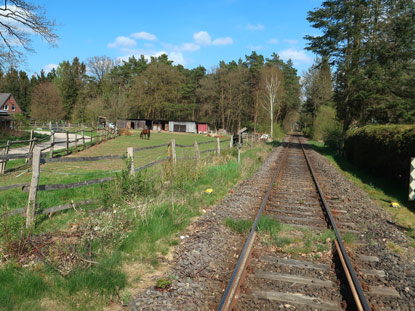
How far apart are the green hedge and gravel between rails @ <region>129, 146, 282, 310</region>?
6238 millimetres

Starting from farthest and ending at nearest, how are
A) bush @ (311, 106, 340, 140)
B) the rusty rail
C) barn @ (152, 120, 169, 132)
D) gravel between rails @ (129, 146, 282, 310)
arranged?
→ barn @ (152, 120, 169, 132)
bush @ (311, 106, 340, 140)
gravel between rails @ (129, 146, 282, 310)
the rusty rail

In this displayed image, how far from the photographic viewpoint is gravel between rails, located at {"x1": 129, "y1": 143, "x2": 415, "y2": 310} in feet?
12.1

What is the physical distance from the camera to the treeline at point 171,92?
64.2m

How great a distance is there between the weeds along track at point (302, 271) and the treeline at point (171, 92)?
2002 inches

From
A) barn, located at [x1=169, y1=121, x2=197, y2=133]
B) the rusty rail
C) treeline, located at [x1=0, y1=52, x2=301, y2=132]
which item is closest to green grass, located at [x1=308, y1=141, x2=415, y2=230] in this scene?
the rusty rail

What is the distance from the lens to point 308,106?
64125mm

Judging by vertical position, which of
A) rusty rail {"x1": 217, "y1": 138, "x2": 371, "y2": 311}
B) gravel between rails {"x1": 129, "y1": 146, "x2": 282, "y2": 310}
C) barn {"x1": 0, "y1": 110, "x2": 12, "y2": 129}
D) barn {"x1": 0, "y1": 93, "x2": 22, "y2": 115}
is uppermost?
barn {"x1": 0, "y1": 93, "x2": 22, "y2": 115}

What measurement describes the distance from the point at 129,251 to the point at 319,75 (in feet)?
206

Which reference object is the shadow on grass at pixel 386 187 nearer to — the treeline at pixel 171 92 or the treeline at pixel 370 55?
the treeline at pixel 370 55

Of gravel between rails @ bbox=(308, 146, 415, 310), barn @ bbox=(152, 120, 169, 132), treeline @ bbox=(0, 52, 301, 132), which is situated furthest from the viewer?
barn @ bbox=(152, 120, 169, 132)

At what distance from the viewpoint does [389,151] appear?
11875 mm

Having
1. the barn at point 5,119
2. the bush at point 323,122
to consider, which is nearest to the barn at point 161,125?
the barn at point 5,119

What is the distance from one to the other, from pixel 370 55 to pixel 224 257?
23.4 m

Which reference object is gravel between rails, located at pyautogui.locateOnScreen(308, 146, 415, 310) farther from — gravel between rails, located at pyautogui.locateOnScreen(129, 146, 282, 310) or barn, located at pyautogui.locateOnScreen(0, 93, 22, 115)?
barn, located at pyautogui.locateOnScreen(0, 93, 22, 115)
